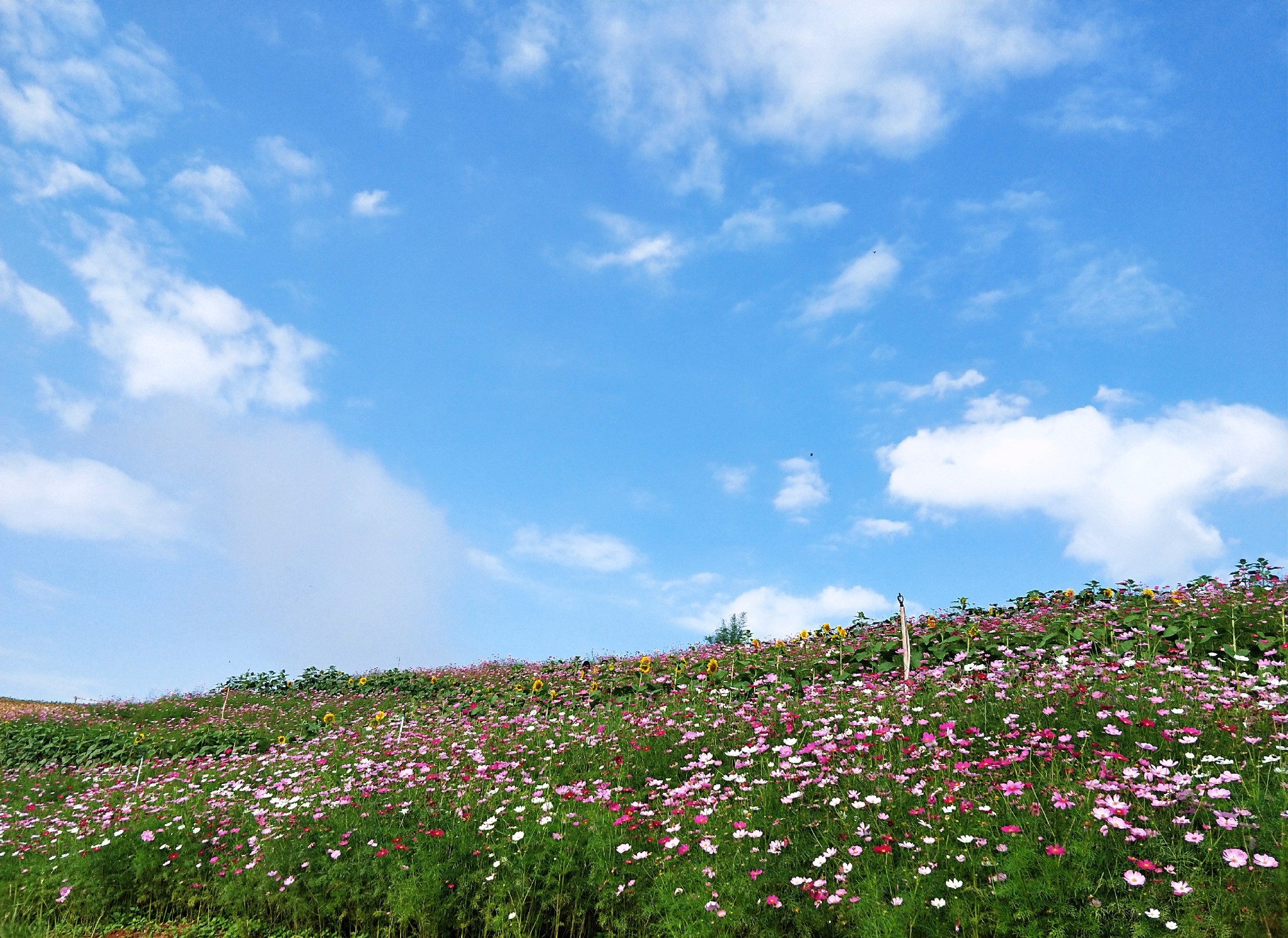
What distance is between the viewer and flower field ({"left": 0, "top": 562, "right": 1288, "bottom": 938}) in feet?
15.4

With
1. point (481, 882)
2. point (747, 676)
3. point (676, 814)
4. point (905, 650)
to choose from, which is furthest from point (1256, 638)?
point (481, 882)

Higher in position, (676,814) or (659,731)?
(659,731)

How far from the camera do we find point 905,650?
9938mm

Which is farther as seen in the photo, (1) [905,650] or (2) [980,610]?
(2) [980,610]

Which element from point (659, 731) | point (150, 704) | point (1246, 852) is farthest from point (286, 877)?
point (150, 704)

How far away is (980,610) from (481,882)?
11.2 m

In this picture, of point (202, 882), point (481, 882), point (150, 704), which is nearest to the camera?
point (481, 882)

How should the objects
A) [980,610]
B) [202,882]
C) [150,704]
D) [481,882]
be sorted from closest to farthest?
[481,882] → [202,882] → [980,610] → [150,704]

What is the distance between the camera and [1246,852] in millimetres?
4547

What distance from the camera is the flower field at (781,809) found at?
4.69m

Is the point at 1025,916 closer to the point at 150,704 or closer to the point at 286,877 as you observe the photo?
the point at 286,877

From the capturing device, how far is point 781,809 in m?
6.25

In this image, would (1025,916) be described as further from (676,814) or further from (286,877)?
(286,877)

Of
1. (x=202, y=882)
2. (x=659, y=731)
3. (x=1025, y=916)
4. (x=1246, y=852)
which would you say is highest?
(x=659, y=731)
